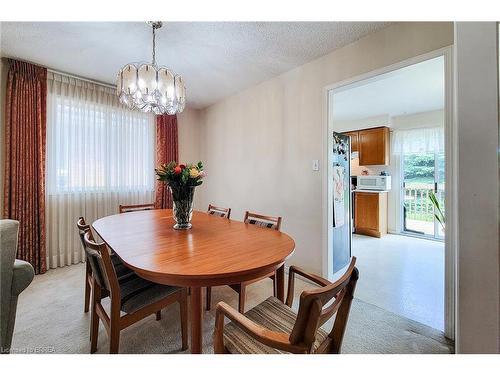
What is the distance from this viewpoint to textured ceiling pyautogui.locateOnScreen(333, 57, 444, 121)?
8.43 feet

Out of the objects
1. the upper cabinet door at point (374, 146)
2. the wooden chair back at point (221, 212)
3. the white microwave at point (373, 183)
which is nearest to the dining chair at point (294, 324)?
the wooden chair back at point (221, 212)

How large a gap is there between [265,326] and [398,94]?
12.5ft

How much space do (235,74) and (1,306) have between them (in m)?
2.76

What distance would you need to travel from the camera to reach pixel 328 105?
88.3 inches

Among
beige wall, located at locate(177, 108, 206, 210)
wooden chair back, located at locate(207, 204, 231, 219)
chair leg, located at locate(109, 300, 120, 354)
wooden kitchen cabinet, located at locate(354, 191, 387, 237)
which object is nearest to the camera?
chair leg, located at locate(109, 300, 120, 354)

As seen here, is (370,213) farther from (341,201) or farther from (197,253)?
(197,253)

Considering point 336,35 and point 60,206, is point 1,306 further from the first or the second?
point 336,35

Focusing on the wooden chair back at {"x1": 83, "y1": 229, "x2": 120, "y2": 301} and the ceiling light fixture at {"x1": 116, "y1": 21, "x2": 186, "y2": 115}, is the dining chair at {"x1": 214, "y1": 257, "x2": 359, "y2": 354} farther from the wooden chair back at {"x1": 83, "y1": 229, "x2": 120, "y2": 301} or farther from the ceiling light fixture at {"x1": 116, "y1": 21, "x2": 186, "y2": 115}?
the ceiling light fixture at {"x1": 116, "y1": 21, "x2": 186, "y2": 115}

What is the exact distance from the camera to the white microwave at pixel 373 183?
14.5 feet

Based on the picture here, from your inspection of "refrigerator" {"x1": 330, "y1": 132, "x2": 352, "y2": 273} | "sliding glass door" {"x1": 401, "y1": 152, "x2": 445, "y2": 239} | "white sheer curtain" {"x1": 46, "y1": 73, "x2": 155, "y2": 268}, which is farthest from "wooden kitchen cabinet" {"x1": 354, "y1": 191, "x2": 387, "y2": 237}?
"white sheer curtain" {"x1": 46, "y1": 73, "x2": 155, "y2": 268}

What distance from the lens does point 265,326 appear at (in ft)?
3.43

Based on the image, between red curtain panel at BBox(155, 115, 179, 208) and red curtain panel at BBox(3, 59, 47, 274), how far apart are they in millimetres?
1326

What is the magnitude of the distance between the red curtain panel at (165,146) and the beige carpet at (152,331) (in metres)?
1.69
